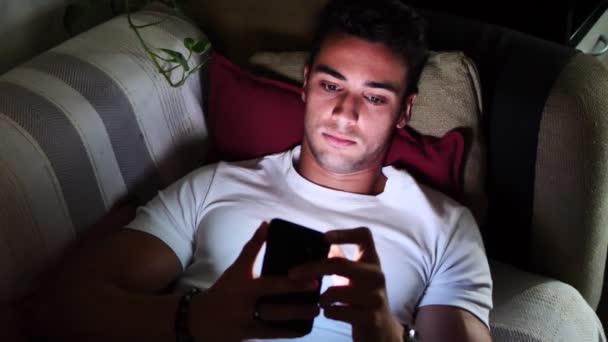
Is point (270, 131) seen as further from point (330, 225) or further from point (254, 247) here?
point (254, 247)

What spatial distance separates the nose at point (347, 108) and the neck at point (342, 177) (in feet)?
0.40

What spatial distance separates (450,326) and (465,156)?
0.38 metres

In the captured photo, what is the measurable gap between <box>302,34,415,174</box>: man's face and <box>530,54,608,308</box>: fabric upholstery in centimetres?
31

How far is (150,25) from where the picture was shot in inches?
54.8

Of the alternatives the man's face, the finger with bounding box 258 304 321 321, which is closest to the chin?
the man's face

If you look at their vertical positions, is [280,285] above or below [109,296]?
above

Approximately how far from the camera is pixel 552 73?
3.96ft

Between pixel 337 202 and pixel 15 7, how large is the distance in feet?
2.88

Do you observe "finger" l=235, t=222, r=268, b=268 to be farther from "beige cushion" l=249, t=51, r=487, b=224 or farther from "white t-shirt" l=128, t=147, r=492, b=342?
"beige cushion" l=249, t=51, r=487, b=224

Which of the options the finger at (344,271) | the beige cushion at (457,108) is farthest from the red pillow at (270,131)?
the finger at (344,271)

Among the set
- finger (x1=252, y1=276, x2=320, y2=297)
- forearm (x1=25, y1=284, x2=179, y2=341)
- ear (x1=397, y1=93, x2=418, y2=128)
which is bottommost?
forearm (x1=25, y1=284, x2=179, y2=341)

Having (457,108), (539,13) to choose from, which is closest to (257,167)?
(457,108)

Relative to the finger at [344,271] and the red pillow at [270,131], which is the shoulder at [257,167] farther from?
the finger at [344,271]

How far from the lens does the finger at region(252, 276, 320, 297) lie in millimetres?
874
